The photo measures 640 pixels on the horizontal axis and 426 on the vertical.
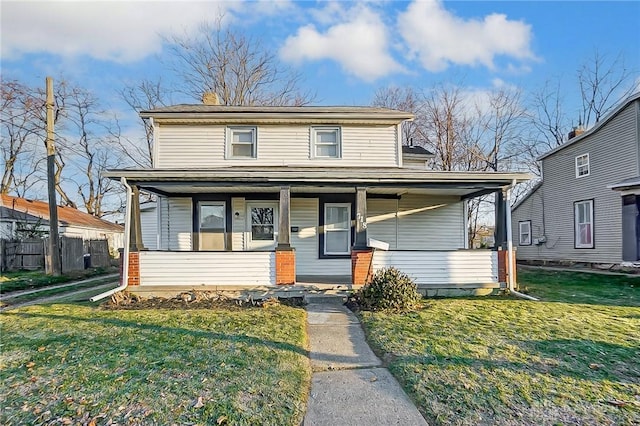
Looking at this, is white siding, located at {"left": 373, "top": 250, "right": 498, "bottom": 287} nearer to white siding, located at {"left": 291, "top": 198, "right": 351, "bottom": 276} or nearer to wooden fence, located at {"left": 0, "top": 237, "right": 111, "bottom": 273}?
white siding, located at {"left": 291, "top": 198, "right": 351, "bottom": 276}

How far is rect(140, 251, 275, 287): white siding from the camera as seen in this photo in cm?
865

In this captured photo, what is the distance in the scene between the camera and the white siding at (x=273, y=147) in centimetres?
1153

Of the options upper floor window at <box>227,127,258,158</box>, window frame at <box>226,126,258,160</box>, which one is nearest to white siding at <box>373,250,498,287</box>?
window frame at <box>226,126,258,160</box>

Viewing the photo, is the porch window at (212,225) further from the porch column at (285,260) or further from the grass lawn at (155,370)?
the grass lawn at (155,370)

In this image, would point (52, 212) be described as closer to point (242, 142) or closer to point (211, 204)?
point (211, 204)

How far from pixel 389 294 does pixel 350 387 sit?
352cm

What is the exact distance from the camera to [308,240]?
11320 mm

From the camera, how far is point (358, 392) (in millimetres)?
3916

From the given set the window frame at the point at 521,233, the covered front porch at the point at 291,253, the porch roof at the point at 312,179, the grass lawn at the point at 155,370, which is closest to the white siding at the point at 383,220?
the covered front porch at the point at 291,253

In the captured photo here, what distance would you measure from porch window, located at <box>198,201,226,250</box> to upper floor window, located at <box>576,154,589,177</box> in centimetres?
1503

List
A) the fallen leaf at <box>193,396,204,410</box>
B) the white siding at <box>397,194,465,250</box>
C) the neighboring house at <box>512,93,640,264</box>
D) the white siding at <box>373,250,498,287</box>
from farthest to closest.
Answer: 1. the neighboring house at <box>512,93,640,264</box>
2. the white siding at <box>397,194,465,250</box>
3. the white siding at <box>373,250,498,287</box>
4. the fallen leaf at <box>193,396,204,410</box>

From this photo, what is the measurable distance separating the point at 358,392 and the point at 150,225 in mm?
11358

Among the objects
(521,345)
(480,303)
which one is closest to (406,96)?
(480,303)

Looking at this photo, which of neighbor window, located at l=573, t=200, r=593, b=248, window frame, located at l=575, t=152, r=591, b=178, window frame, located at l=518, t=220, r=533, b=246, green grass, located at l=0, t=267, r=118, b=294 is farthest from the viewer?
window frame, located at l=518, t=220, r=533, b=246
